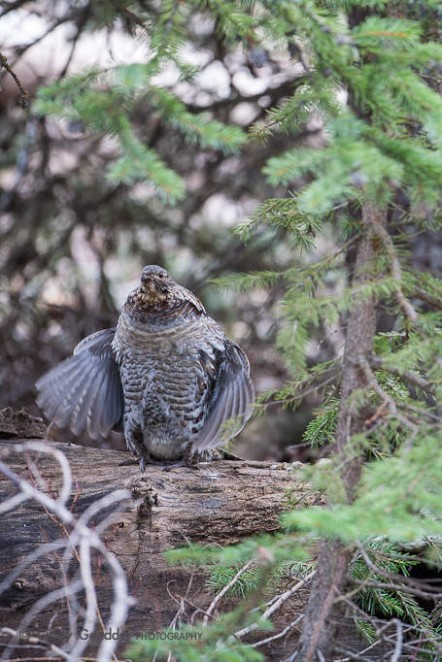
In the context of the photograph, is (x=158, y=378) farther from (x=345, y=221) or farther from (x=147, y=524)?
(x=345, y=221)

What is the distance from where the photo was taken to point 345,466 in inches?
94.9

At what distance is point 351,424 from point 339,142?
885mm

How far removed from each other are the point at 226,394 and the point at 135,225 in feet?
7.11

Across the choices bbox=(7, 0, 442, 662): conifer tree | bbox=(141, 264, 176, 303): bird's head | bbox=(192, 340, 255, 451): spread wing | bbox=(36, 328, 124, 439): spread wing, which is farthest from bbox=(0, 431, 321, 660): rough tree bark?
bbox=(141, 264, 176, 303): bird's head

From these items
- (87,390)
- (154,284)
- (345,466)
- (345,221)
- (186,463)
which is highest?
(345,221)

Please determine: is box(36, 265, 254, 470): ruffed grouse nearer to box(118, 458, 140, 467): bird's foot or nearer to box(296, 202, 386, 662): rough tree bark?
box(118, 458, 140, 467): bird's foot

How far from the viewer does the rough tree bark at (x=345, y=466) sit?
2.42 m

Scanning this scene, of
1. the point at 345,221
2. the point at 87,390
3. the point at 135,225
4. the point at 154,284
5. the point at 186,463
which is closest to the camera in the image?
the point at 345,221

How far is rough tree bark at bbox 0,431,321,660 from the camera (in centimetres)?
322

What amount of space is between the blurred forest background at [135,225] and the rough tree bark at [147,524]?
1.65 m

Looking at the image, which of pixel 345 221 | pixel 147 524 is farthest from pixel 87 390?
pixel 345 221

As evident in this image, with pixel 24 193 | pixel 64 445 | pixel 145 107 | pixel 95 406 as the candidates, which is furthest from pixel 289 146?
pixel 64 445

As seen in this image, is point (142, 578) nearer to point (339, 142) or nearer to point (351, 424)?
point (351, 424)

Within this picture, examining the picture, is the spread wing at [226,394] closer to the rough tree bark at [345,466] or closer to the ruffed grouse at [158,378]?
the ruffed grouse at [158,378]
